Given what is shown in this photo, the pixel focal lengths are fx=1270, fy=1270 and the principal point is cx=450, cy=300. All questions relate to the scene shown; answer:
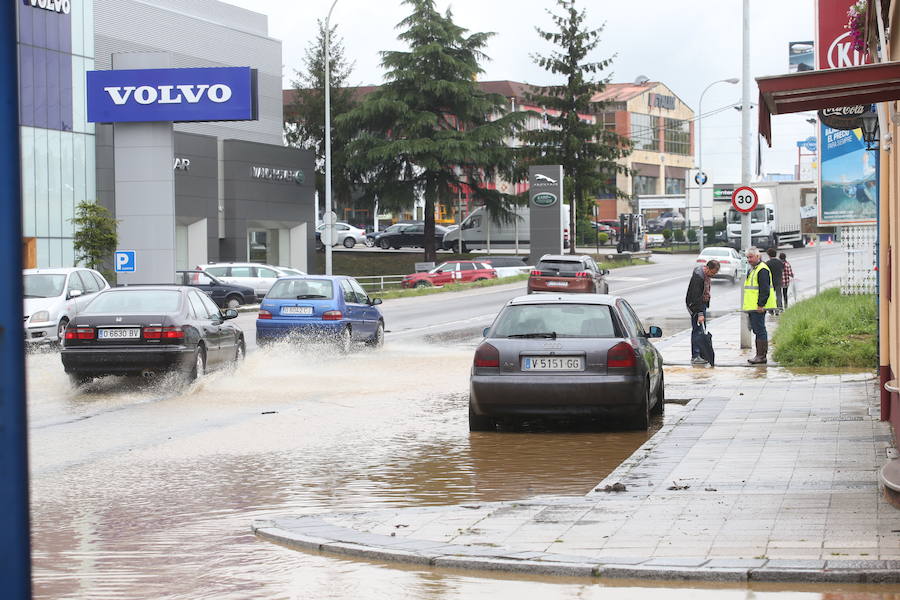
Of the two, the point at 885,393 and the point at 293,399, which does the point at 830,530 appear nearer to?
the point at 885,393

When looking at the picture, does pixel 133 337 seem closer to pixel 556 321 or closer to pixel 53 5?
pixel 556 321

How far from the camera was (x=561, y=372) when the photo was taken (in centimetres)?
1213

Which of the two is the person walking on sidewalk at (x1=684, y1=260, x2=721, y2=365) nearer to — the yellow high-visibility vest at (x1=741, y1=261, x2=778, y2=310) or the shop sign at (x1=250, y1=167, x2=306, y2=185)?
the yellow high-visibility vest at (x1=741, y1=261, x2=778, y2=310)

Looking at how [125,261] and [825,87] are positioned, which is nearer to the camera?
[825,87]

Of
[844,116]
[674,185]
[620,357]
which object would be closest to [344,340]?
[844,116]

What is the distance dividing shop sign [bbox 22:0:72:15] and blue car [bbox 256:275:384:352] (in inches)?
984

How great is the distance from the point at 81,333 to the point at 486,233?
6046 centimetres

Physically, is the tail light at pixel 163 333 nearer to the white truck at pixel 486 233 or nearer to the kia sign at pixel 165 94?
the kia sign at pixel 165 94

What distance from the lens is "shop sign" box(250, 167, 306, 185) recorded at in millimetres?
57031

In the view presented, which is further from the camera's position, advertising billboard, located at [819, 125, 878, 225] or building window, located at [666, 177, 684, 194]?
building window, located at [666, 177, 684, 194]

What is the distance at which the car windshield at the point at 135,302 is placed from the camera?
16453 mm

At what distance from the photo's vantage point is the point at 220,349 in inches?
711

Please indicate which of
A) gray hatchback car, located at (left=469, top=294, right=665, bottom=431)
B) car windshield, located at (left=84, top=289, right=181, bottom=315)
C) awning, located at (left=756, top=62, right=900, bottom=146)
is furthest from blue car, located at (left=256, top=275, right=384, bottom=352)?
awning, located at (left=756, top=62, right=900, bottom=146)

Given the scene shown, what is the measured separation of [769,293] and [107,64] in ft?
115
